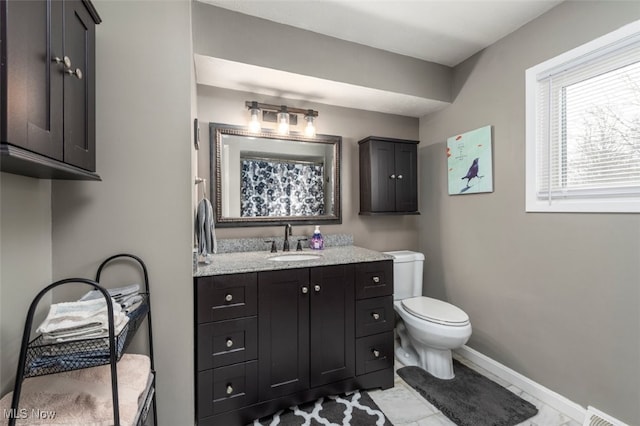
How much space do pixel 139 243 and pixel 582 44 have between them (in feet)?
8.65

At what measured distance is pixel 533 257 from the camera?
1.83m

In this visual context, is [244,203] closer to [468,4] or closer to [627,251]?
[468,4]

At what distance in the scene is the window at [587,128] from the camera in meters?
1.43

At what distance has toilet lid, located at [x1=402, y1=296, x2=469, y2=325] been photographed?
1.88m

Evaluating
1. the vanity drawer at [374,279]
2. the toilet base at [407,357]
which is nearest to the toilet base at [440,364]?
the toilet base at [407,357]

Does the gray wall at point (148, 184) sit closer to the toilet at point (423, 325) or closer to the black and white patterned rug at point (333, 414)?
the black and white patterned rug at point (333, 414)

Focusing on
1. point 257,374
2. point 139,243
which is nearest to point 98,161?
point 139,243

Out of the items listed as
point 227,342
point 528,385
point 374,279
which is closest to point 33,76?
point 227,342

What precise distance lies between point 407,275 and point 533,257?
0.89m

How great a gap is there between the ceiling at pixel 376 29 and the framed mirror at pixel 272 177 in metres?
0.36

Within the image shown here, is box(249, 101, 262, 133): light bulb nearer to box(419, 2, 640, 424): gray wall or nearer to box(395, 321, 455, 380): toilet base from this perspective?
box(419, 2, 640, 424): gray wall

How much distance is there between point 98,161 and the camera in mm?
1293

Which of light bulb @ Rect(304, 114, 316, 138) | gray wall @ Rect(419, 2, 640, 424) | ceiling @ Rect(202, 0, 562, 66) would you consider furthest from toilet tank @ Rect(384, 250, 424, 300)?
ceiling @ Rect(202, 0, 562, 66)

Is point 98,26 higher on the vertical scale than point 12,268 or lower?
higher
